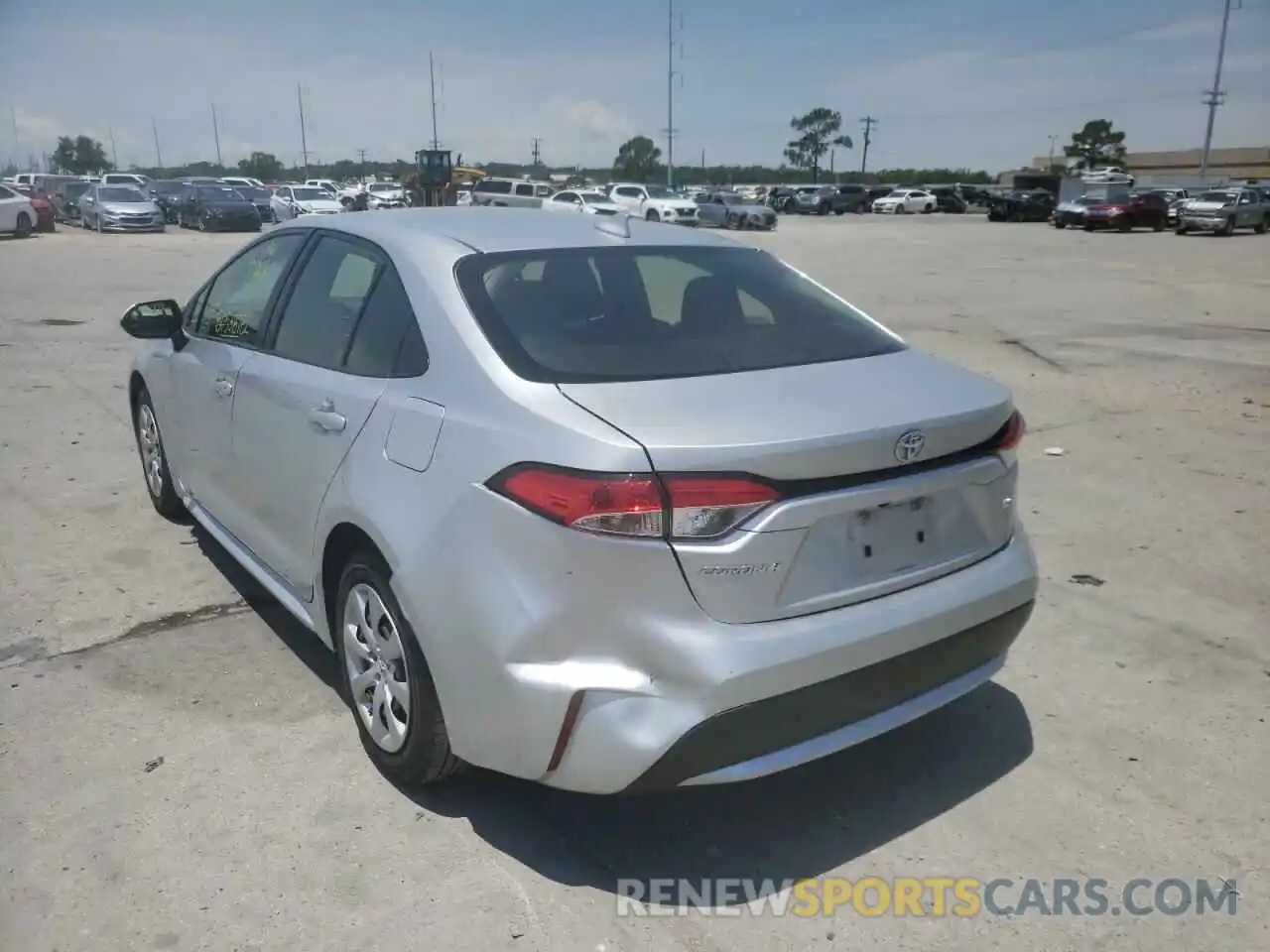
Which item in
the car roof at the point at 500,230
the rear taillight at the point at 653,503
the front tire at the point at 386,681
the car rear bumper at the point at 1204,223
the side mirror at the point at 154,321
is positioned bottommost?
the front tire at the point at 386,681

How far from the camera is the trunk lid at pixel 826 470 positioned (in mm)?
2379

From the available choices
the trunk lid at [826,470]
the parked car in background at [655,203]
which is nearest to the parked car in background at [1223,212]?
the parked car in background at [655,203]

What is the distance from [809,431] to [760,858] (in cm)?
121

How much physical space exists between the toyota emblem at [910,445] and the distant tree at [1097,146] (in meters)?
109

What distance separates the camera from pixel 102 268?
1930 centimetres

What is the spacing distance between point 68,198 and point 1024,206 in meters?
42.8

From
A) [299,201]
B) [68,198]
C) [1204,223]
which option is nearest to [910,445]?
[299,201]

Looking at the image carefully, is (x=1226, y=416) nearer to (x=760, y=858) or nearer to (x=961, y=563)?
(x=961, y=563)

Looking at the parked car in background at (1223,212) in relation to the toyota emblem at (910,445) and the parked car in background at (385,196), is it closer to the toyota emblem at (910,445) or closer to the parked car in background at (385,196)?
the parked car in background at (385,196)

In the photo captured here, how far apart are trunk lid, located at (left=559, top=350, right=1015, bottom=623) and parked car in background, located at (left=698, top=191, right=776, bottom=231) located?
124 feet

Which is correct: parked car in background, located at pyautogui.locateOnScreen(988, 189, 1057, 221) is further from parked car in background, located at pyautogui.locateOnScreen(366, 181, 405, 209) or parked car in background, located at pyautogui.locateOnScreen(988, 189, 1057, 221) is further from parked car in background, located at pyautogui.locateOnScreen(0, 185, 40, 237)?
parked car in background, located at pyautogui.locateOnScreen(0, 185, 40, 237)

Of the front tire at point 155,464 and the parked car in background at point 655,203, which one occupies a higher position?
the parked car in background at point 655,203

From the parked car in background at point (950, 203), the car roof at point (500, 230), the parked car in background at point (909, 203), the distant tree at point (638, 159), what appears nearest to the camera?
the car roof at point (500, 230)

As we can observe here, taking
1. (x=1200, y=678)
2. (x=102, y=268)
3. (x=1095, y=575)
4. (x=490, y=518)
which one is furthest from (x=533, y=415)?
(x=102, y=268)
